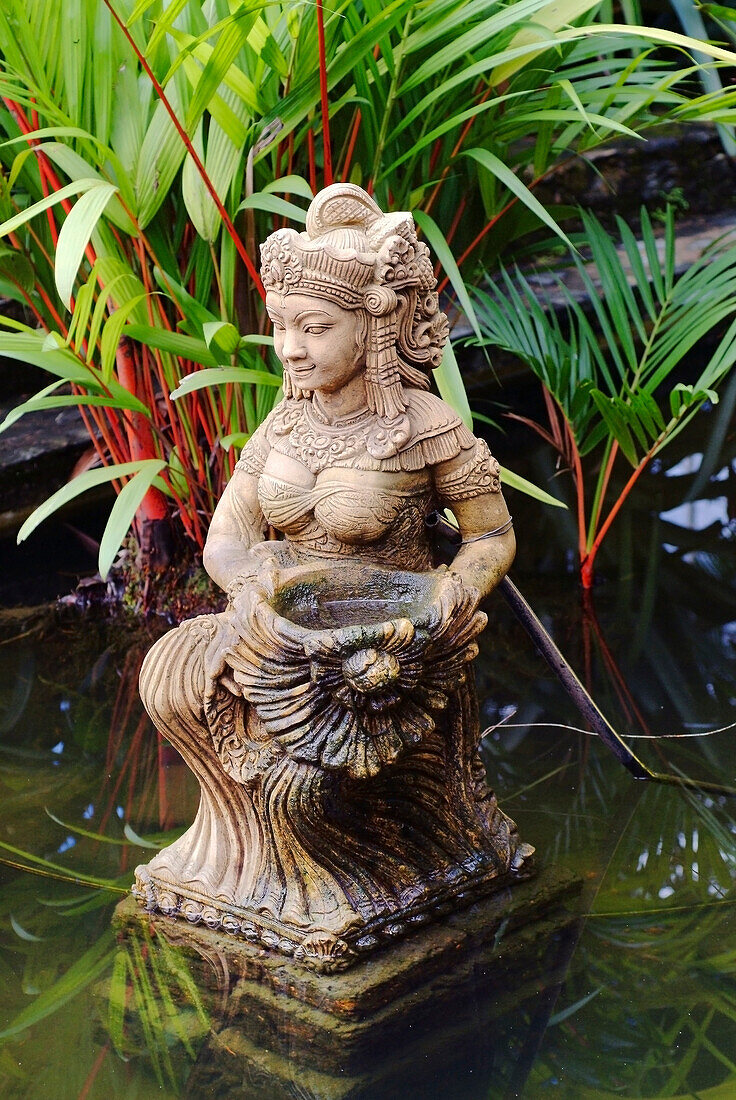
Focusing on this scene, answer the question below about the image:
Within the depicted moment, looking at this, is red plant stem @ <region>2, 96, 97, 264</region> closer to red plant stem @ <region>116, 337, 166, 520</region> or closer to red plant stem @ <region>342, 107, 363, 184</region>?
red plant stem @ <region>116, 337, 166, 520</region>

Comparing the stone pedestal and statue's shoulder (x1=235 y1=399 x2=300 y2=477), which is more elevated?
statue's shoulder (x1=235 y1=399 x2=300 y2=477)

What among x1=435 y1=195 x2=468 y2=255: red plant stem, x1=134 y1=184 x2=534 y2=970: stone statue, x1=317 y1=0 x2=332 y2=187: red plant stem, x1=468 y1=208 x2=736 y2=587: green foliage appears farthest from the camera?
x1=435 y1=195 x2=468 y2=255: red plant stem

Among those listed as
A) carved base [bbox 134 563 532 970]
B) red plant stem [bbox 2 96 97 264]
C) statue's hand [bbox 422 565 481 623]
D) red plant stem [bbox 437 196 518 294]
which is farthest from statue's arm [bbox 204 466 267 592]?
red plant stem [bbox 437 196 518 294]

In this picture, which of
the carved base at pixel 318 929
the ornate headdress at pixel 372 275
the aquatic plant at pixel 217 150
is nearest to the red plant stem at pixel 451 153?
the aquatic plant at pixel 217 150

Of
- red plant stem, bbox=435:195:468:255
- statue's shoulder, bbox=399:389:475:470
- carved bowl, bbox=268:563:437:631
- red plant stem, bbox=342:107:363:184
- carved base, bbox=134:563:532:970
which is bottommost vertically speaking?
carved base, bbox=134:563:532:970

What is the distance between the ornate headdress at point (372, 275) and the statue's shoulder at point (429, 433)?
1.0 inches

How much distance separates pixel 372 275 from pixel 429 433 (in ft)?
0.85

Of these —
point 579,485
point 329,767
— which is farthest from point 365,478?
point 579,485

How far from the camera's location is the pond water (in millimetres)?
1717

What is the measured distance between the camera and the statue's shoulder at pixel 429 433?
6.24ft

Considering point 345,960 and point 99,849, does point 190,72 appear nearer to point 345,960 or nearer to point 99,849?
point 99,849

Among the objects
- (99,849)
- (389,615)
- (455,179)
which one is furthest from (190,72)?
(99,849)

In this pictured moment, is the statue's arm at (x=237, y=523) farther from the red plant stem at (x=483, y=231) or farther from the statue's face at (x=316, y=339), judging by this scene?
the red plant stem at (x=483, y=231)

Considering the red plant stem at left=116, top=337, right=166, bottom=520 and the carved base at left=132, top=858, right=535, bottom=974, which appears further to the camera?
the red plant stem at left=116, top=337, right=166, bottom=520
